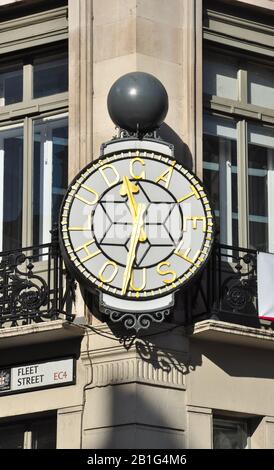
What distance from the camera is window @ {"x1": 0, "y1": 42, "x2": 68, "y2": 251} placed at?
2805 centimetres

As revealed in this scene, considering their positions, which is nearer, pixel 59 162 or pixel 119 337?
pixel 119 337

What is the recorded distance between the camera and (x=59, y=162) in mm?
28062

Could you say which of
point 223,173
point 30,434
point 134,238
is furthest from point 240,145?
point 30,434

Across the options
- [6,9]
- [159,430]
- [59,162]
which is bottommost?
[159,430]

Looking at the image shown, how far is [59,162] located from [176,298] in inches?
123

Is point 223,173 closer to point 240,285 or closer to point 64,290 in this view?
point 240,285

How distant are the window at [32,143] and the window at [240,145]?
7.00 ft

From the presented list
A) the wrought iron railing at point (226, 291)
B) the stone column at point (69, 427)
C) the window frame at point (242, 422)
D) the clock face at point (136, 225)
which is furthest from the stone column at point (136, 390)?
the window frame at point (242, 422)

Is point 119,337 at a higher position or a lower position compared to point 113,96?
lower

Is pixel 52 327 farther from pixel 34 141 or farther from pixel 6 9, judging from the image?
pixel 6 9

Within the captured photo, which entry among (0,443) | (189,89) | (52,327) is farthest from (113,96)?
(0,443)

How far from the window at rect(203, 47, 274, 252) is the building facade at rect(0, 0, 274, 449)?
0.07 ft

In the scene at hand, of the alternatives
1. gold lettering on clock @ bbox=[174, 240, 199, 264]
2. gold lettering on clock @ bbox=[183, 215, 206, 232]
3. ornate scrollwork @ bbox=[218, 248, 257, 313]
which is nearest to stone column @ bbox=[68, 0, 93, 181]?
gold lettering on clock @ bbox=[183, 215, 206, 232]

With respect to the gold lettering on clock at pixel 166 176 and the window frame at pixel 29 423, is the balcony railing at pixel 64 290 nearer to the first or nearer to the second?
the gold lettering on clock at pixel 166 176
